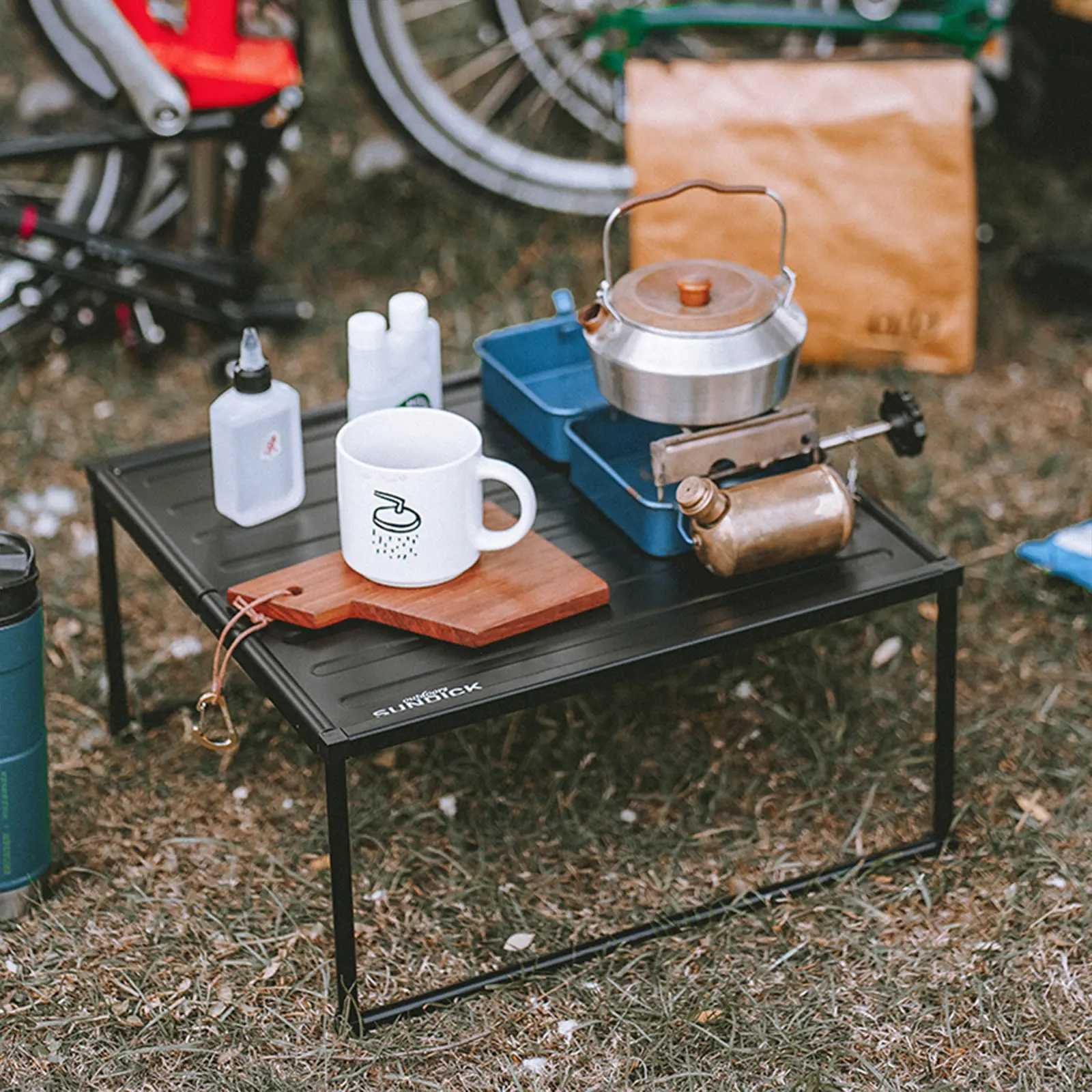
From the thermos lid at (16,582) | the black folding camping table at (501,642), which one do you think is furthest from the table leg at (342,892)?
the thermos lid at (16,582)

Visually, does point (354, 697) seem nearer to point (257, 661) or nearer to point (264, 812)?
point (257, 661)

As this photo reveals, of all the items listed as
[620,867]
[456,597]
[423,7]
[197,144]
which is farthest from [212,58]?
[620,867]

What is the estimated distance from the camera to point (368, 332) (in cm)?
229

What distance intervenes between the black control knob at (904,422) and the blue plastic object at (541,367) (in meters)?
0.39

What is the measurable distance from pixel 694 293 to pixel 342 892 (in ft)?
2.68

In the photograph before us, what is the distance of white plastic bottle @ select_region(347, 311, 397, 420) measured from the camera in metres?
2.30

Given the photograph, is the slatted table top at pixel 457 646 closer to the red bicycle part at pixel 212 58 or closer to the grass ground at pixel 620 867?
the grass ground at pixel 620 867

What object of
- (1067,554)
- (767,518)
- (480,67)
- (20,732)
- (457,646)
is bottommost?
(1067,554)

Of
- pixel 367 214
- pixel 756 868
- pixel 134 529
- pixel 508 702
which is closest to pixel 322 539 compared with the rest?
pixel 134 529

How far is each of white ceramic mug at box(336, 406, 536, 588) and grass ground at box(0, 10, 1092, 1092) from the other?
1.73 feet

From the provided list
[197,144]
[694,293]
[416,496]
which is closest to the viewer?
[416,496]

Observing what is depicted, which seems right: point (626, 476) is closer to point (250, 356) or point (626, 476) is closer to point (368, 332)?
point (368, 332)

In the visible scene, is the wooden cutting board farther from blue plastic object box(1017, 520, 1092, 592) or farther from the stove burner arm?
blue plastic object box(1017, 520, 1092, 592)

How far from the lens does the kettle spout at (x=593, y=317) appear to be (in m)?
2.29
